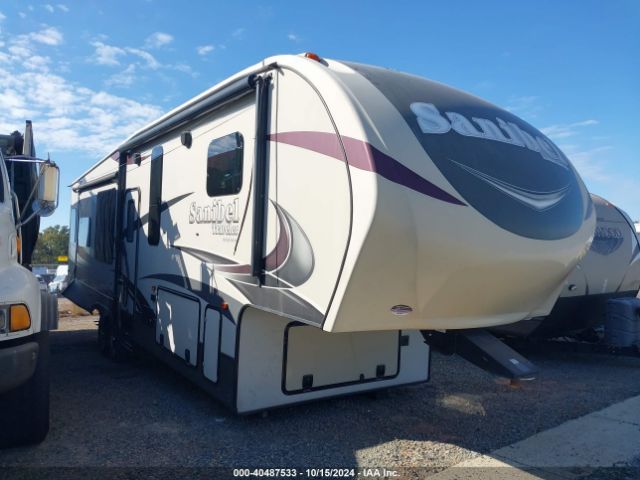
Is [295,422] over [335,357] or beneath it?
beneath

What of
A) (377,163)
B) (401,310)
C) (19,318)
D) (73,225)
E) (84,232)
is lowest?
(19,318)

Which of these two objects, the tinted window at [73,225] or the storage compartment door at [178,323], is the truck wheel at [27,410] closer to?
the storage compartment door at [178,323]

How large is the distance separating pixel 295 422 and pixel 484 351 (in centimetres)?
198

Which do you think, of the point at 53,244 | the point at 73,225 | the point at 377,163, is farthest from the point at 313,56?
the point at 53,244

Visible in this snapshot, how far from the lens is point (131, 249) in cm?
688

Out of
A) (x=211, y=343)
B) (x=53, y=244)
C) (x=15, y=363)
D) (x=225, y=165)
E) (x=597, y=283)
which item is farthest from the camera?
(x=53, y=244)

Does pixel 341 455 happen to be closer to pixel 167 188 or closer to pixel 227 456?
pixel 227 456

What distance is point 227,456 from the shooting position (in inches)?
163

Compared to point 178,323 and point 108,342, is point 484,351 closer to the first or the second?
point 178,323

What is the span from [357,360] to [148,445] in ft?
6.46

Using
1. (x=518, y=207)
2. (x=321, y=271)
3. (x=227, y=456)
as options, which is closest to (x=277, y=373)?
(x=227, y=456)

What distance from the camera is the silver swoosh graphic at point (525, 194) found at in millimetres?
3588

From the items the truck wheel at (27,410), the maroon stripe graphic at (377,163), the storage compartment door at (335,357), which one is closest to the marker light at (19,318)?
the truck wheel at (27,410)

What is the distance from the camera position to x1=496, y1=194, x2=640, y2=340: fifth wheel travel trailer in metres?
7.80
